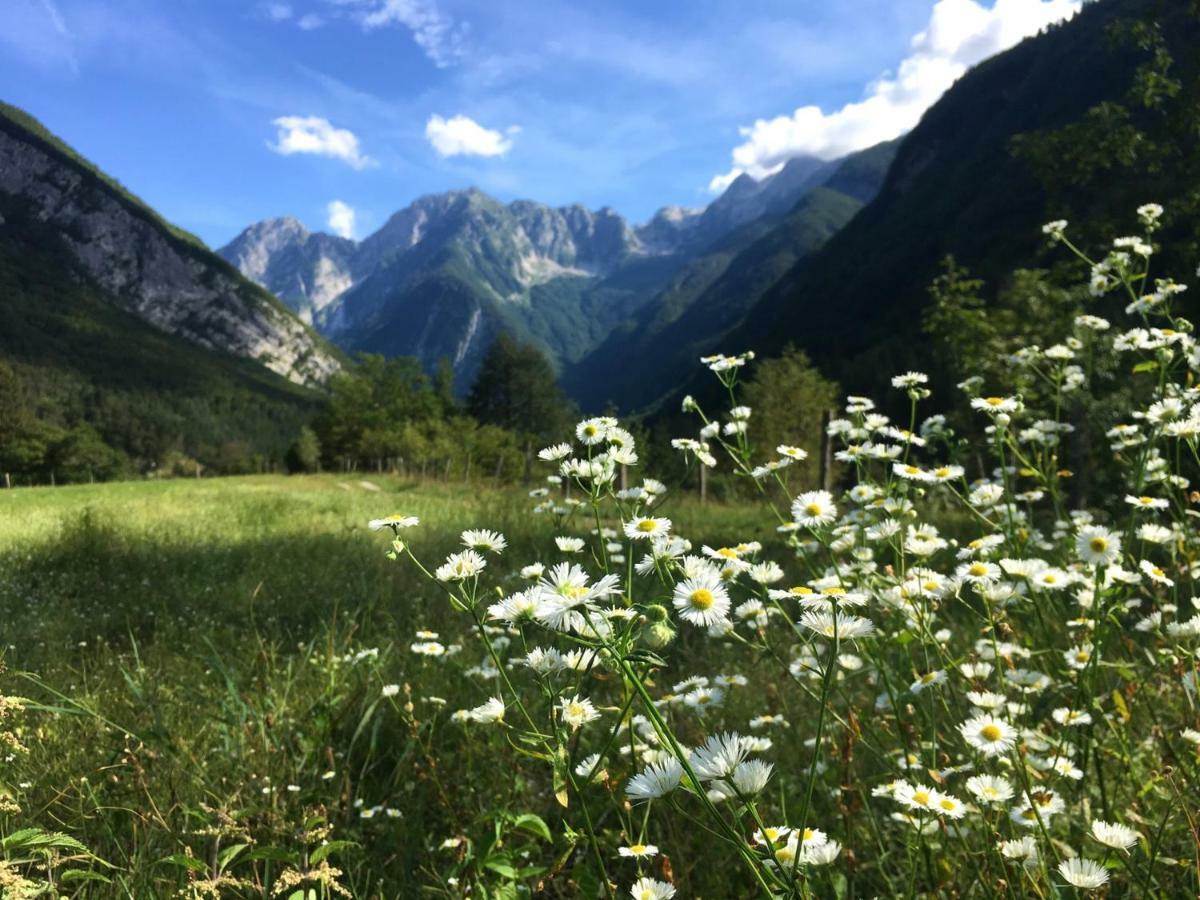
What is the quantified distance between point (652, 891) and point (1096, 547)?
1391 millimetres

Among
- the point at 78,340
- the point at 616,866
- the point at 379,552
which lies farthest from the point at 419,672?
the point at 78,340

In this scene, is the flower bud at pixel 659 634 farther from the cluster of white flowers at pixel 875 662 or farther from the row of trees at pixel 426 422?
the row of trees at pixel 426 422

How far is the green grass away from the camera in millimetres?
2164

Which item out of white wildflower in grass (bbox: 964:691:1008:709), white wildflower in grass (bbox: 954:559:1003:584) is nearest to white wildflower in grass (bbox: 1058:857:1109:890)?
white wildflower in grass (bbox: 964:691:1008:709)

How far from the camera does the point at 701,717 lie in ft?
7.31

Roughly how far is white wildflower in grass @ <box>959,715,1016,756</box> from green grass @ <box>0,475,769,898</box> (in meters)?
1.24

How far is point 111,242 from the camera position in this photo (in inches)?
6781

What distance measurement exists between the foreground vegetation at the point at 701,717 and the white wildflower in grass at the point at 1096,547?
0.04 feet

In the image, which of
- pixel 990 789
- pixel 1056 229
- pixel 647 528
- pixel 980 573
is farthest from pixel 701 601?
pixel 1056 229

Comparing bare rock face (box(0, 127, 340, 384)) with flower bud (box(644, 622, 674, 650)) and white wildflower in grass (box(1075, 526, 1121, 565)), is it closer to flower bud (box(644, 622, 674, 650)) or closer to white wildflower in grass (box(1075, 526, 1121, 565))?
white wildflower in grass (box(1075, 526, 1121, 565))

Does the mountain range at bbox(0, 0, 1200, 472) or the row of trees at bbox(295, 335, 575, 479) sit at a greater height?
the mountain range at bbox(0, 0, 1200, 472)

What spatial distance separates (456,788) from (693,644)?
108 inches

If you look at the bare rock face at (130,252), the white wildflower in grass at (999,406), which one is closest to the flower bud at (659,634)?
the white wildflower in grass at (999,406)

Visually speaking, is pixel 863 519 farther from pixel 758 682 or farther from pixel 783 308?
pixel 783 308
